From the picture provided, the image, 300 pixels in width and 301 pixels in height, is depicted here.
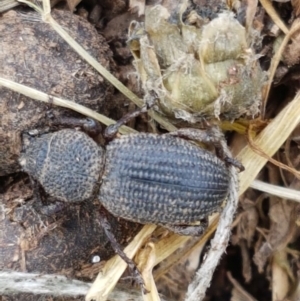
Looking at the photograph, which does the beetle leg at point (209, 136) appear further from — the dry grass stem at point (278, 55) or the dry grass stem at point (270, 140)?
the dry grass stem at point (278, 55)

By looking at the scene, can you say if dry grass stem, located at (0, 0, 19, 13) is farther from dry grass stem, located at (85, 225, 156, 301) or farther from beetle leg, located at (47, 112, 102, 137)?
dry grass stem, located at (85, 225, 156, 301)

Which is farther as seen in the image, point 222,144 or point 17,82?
point 222,144

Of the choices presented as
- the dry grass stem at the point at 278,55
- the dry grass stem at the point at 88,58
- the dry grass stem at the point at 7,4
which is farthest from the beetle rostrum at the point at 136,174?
the dry grass stem at the point at 7,4

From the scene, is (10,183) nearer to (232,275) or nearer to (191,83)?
(191,83)

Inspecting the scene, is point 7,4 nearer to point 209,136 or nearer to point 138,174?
point 138,174

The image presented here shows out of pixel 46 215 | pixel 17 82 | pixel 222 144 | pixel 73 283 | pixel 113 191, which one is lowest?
pixel 73 283

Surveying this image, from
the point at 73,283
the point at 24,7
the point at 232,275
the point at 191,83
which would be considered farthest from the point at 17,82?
the point at 232,275

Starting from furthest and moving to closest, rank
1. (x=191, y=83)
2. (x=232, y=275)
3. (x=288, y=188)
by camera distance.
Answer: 1. (x=232, y=275)
2. (x=288, y=188)
3. (x=191, y=83)

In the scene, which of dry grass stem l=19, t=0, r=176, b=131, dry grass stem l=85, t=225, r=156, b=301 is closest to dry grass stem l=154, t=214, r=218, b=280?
dry grass stem l=85, t=225, r=156, b=301
